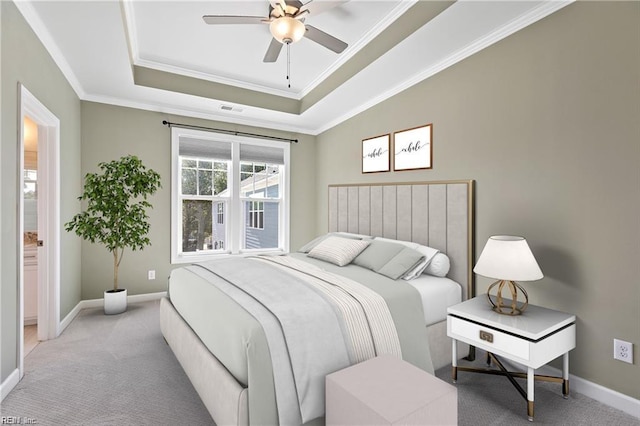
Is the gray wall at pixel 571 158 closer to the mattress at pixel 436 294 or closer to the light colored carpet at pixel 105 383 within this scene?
the mattress at pixel 436 294

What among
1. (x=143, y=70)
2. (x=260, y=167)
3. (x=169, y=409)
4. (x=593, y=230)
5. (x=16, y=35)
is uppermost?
(x=143, y=70)

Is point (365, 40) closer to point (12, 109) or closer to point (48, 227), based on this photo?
point (12, 109)

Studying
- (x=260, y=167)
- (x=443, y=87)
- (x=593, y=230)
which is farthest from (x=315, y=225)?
(x=593, y=230)

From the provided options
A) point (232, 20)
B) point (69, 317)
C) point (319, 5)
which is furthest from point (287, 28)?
point (69, 317)

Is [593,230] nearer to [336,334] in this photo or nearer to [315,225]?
[336,334]

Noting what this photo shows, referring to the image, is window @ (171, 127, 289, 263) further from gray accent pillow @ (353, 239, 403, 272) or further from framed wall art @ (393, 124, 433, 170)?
gray accent pillow @ (353, 239, 403, 272)

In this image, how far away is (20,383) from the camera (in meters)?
2.23

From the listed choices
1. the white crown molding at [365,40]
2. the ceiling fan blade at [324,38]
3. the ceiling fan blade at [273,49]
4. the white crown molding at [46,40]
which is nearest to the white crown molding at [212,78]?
the white crown molding at [365,40]

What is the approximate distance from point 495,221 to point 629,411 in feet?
4.57

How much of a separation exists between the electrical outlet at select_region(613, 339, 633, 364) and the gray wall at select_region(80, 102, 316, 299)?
455cm

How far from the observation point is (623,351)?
6.40 ft

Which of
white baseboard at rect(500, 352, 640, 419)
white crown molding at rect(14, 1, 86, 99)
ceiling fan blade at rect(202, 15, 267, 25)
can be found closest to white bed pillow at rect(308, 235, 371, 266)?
white baseboard at rect(500, 352, 640, 419)

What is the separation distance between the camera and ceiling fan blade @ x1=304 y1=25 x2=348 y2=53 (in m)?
2.39

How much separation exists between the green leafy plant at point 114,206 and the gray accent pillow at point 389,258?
2514 mm
